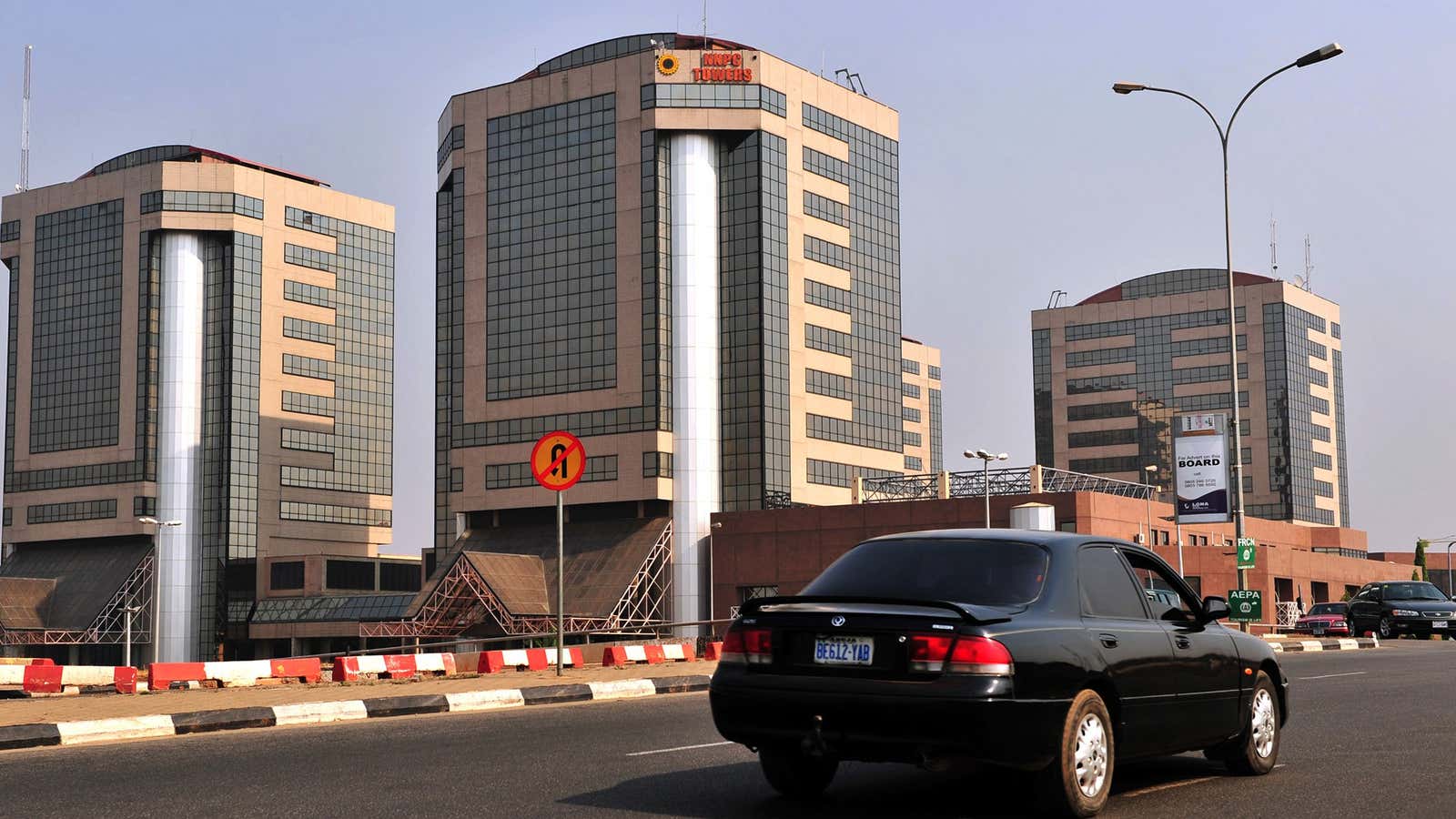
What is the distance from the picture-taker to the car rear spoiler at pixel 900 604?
26.6 feet

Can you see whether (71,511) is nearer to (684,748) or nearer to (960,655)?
(684,748)

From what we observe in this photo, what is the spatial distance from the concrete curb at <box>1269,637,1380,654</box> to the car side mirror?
1031 inches

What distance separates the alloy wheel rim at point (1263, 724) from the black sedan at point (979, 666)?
53 cm

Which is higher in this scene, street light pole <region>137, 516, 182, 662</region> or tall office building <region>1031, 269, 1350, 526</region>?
tall office building <region>1031, 269, 1350, 526</region>

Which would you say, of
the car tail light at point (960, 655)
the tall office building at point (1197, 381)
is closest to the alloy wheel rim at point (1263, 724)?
the car tail light at point (960, 655)

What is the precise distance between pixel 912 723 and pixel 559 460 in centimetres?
1492

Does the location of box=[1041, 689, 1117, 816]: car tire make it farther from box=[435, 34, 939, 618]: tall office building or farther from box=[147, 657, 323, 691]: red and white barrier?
box=[435, 34, 939, 618]: tall office building

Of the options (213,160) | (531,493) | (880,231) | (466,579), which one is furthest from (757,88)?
(213,160)

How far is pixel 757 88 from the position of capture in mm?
84250

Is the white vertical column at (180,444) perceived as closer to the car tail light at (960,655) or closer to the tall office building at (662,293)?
the tall office building at (662,293)

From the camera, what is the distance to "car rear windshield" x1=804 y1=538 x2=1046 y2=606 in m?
8.63

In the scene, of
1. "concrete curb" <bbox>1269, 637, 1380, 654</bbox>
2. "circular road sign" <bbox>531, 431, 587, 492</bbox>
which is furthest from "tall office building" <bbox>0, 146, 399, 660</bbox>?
"circular road sign" <bbox>531, 431, 587, 492</bbox>

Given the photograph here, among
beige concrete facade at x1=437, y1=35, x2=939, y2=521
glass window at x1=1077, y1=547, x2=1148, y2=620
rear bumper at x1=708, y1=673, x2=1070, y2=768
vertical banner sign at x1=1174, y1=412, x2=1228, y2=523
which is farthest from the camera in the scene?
beige concrete facade at x1=437, y1=35, x2=939, y2=521

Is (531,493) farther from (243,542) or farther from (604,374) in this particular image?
(243,542)
